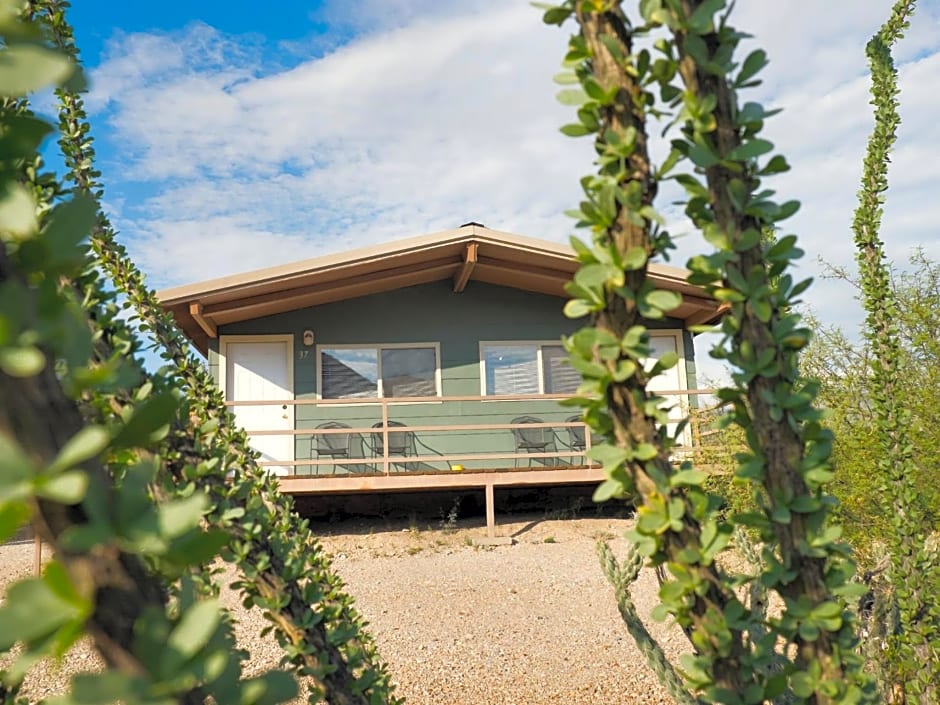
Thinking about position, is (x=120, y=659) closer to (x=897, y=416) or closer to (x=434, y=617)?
(x=897, y=416)

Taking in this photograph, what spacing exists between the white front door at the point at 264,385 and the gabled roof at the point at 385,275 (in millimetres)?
528

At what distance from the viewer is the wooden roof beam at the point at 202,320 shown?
11.5 m

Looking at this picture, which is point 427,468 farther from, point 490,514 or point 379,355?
point 379,355

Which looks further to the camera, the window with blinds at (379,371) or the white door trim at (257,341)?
the window with blinds at (379,371)

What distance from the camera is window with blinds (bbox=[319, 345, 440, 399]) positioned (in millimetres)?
13188

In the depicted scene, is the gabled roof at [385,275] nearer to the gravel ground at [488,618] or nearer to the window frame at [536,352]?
the window frame at [536,352]

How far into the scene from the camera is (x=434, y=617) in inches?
282

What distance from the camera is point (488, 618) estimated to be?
714cm

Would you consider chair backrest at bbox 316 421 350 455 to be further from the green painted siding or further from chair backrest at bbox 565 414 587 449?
chair backrest at bbox 565 414 587 449

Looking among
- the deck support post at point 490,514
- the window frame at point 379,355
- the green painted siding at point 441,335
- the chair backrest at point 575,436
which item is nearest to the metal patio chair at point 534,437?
the green painted siding at point 441,335

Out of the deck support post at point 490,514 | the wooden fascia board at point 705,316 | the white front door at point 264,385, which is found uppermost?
the wooden fascia board at point 705,316

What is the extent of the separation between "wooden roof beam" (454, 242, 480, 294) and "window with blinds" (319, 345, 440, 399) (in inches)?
46.7

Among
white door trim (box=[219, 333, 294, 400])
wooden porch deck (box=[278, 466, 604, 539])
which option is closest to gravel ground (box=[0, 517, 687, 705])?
wooden porch deck (box=[278, 466, 604, 539])

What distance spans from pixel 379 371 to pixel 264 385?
6.58 ft
